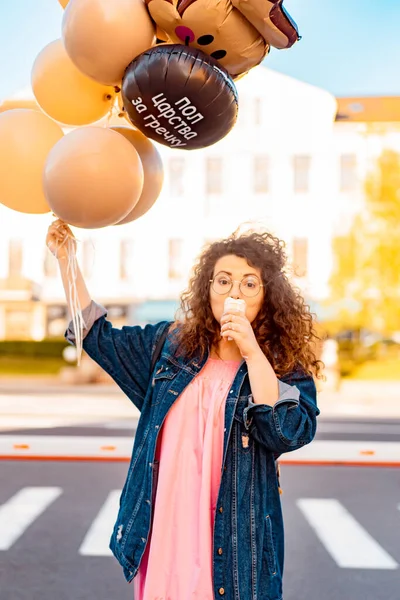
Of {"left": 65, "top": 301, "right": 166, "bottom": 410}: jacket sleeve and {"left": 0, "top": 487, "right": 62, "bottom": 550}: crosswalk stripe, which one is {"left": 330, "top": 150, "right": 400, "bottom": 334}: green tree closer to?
{"left": 0, "top": 487, "right": 62, "bottom": 550}: crosswalk stripe

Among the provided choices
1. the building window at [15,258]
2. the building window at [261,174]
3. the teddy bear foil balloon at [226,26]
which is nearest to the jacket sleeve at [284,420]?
the teddy bear foil balloon at [226,26]

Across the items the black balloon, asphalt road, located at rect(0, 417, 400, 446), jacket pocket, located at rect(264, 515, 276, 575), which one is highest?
the black balloon

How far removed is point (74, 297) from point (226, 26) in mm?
1030

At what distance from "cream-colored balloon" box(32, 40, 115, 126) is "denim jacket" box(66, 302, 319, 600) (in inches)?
41.9

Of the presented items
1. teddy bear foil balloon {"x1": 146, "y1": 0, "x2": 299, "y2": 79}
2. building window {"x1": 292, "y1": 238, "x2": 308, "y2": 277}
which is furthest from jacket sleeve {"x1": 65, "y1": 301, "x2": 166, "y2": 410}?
building window {"x1": 292, "y1": 238, "x2": 308, "y2": 277}

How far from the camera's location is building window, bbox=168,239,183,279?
24766 mm

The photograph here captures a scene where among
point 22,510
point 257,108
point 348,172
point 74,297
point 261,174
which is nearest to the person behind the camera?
point 74,297

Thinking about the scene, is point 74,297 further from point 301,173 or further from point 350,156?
point 350,156

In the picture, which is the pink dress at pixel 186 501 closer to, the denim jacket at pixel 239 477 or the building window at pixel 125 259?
the denim jacket at pixel 239 477

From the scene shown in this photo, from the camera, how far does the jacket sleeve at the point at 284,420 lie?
1.76 meters

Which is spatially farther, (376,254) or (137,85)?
(376,254)

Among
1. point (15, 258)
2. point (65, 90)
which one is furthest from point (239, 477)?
point (15, 258)

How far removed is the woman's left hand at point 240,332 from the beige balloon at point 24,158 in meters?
0.95

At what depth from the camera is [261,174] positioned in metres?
24.8
